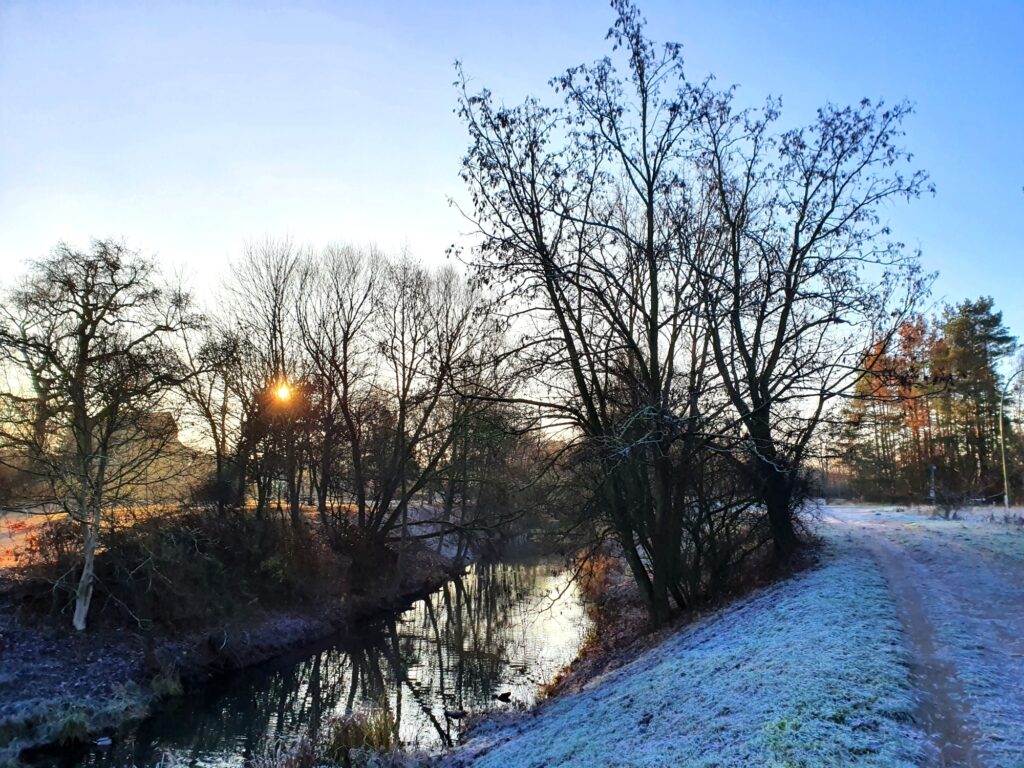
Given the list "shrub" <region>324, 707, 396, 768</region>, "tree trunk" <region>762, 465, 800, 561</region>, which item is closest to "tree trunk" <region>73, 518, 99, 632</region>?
"shrub" <region>324, 707, 396, 768</region>

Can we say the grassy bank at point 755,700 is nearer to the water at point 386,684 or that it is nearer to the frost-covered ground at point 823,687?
the frost-covered ground at point 823,687

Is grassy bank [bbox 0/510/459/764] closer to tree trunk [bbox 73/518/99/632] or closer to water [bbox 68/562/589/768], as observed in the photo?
tree trunk [bbox 73/518/99/632]

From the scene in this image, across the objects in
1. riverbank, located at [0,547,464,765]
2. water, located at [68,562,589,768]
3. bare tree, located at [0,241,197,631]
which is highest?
bare tree, located at [0,241,197,631]

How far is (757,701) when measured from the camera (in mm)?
7680

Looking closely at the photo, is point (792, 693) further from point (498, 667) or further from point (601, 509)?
point (498, 667)

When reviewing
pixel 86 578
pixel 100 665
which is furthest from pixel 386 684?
pixel 86 578

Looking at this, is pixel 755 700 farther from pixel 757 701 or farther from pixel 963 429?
pixel 963 429

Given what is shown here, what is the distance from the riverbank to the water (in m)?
0.65

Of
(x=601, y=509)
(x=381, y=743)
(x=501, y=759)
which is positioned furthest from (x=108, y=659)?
(x=601, y=509)

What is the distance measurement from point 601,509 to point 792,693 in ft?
33.5

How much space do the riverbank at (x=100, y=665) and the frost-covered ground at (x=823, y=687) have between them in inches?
340

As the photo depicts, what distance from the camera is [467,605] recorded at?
29.7m

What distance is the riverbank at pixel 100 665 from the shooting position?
1331 cm

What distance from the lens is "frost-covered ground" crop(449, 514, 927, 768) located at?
6395 mm
